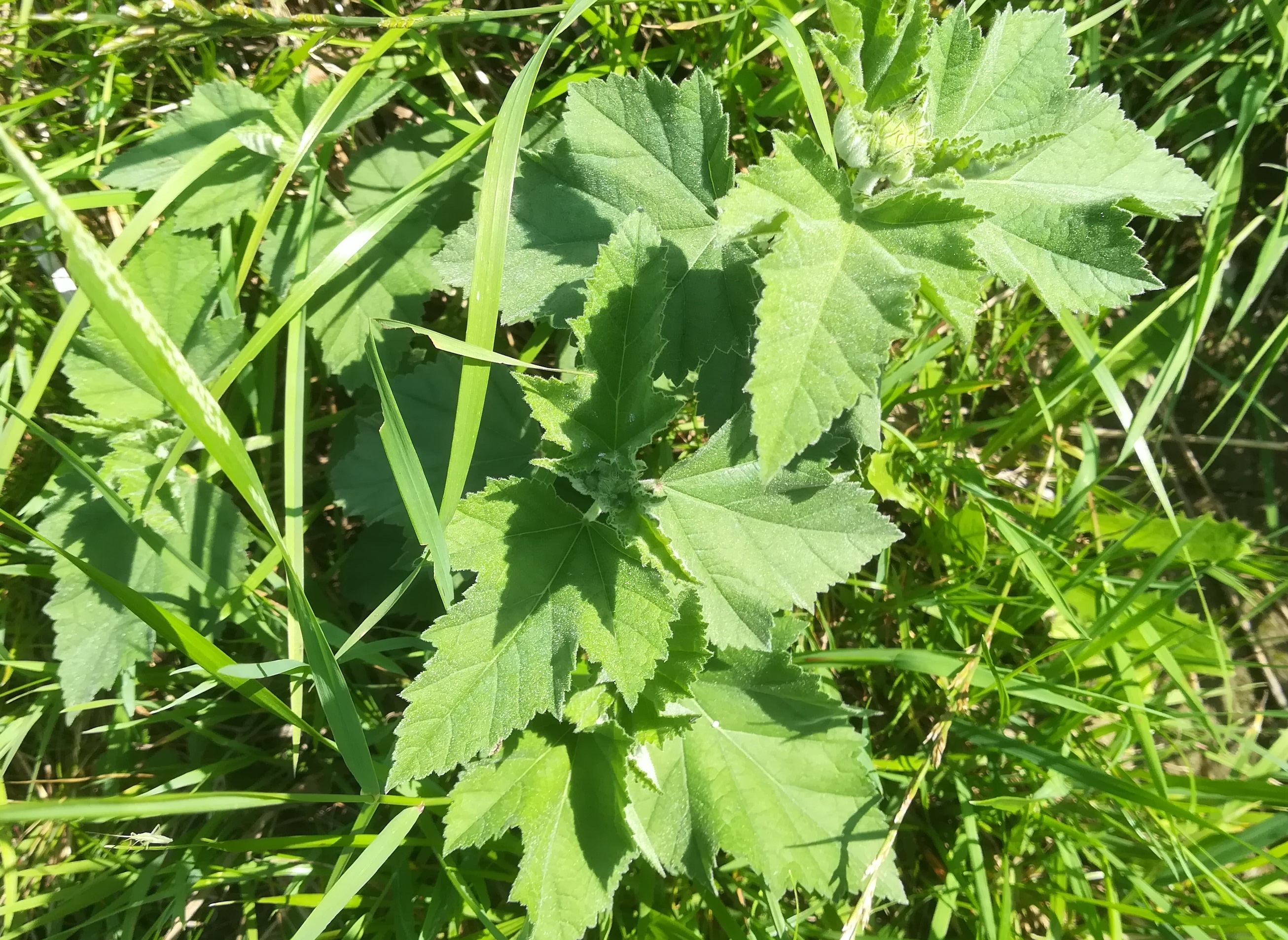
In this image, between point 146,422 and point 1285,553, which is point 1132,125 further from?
point 146,422

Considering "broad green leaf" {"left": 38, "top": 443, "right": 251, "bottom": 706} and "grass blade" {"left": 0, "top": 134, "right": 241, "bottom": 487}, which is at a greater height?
"grass blade" {"left": 0, "top": 134, "right": 241, "bottom": 487}

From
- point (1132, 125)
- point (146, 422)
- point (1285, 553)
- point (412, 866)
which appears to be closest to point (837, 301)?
point (1132, 125)

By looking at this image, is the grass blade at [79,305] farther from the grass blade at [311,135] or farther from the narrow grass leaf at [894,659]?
the narrow grass leaf at [894,659]

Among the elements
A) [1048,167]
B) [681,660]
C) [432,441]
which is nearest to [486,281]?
[432,441]

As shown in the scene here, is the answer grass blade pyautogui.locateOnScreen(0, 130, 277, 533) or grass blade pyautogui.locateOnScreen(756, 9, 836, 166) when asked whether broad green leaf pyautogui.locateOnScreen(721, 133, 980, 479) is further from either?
grass blade pyautogui.locateOnScreen(0, 130, 277, 533)

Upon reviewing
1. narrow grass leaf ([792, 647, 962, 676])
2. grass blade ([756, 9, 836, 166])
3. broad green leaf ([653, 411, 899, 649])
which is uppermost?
grass blade ([756, 9, 836, 166])

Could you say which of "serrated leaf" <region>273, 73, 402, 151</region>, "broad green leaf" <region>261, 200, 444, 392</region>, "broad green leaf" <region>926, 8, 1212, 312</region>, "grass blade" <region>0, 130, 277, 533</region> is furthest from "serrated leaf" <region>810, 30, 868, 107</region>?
"serrated leaf" <region>273, 73, 402, 151</region>
